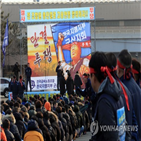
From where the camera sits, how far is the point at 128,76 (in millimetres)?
4711

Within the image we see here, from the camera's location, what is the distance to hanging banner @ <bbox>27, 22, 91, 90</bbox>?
2434 centimetres

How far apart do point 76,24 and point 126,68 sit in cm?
2028

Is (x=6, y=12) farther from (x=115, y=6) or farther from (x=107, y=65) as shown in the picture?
(x=107, y=65)

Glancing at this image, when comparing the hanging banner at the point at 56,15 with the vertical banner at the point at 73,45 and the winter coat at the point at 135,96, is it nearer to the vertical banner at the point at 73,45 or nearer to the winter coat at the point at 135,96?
the vertical banner at the point at 73,45

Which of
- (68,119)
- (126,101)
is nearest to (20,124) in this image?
(68,119)

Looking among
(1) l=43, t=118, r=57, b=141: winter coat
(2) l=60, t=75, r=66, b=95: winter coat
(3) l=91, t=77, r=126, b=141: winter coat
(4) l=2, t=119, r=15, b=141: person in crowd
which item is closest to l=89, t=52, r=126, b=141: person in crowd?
(3) l=91, t=77, r=126, b=141: winter coat

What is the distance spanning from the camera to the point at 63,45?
24531 millimetres

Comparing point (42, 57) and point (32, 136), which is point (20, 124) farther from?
point (42, 57)

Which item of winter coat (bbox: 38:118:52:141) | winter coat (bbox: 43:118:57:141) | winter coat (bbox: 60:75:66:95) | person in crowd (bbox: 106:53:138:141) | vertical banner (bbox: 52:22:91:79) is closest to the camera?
person in crowd (bbox: 106:53:138:141)

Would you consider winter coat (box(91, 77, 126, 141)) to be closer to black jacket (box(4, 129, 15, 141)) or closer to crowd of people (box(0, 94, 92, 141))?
crowd of people (box(0, 94, 92, 141))

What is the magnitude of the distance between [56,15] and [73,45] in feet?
6.94

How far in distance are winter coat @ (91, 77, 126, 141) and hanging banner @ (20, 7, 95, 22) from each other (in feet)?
66.6

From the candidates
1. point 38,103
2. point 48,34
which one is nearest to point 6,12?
point 48,34

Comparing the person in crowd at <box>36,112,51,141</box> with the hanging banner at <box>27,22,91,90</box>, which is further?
the hanging banner at <box>27,22,91,90</box>
